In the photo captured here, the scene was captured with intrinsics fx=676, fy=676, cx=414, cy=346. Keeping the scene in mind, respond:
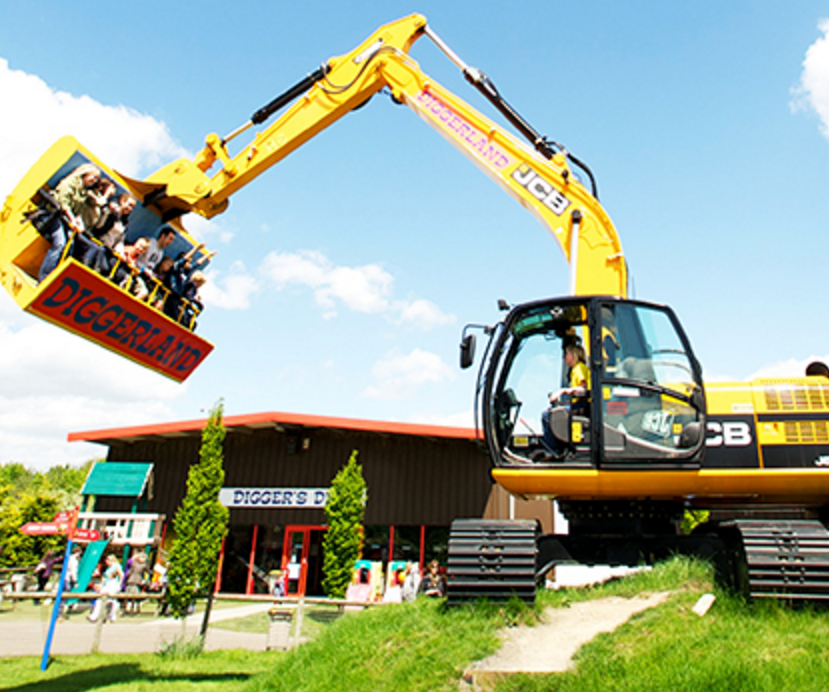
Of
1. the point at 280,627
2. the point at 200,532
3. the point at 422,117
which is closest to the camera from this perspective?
the point at 422,117

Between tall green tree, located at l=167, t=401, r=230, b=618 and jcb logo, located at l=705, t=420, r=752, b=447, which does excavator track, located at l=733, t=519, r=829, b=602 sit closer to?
jcb logo, located at l=705, t=420, r=752, b=447

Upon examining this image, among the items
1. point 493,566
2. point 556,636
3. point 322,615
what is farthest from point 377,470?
point 556,636

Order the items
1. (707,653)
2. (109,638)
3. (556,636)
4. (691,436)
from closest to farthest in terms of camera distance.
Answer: (707,653), (556,636), (691,436), (109,638)

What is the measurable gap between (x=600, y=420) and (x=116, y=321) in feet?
18.6

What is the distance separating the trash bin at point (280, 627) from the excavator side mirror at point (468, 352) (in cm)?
689

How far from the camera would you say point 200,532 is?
1566 centimetres

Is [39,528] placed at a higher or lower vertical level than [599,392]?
lower

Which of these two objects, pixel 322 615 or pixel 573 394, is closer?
pixel 573 394

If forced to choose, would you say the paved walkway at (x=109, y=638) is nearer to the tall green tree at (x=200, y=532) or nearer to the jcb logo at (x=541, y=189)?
the tall green tree at (x=200, y=532)

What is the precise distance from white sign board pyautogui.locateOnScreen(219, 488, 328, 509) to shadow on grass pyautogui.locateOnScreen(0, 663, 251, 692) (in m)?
11.4

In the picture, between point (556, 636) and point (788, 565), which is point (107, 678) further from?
point (788, 565)

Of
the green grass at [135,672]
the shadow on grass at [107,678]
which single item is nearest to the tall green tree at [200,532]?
the green grass at [135,672]

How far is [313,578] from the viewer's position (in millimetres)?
21562

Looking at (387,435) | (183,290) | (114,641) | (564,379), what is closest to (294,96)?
(183,290)
